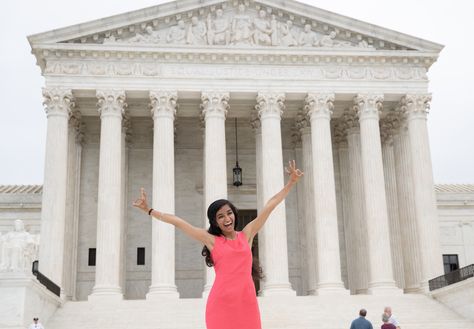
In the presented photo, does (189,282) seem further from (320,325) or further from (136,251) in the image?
(320,325)

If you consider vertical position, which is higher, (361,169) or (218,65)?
(218,65)

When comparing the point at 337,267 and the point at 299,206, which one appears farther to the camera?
the point at 299,206

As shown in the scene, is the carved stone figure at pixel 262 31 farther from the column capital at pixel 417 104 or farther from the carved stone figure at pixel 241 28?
the column capital at pixel 417 104

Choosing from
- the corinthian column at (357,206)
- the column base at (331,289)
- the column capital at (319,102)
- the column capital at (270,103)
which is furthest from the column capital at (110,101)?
the column base at (331,289)

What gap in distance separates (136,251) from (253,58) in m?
14.7

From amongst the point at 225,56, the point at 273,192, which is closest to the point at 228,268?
the point at 273,192

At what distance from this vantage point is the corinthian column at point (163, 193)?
34.7 m

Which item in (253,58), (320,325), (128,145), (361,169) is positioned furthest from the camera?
(128,145)

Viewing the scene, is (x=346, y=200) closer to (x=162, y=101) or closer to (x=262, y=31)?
(x=262, y=31)

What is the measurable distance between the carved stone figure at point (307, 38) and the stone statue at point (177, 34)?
6.82m

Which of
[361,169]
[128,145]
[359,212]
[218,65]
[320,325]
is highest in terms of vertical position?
[218,65]

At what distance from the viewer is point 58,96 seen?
1431 inches

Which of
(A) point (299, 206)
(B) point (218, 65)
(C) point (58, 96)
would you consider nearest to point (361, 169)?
(A) point (299, 206)

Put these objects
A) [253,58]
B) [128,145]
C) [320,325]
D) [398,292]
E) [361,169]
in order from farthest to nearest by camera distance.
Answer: [128,145]
[361,169]
[253,58]
[398,292]
[320,325]
